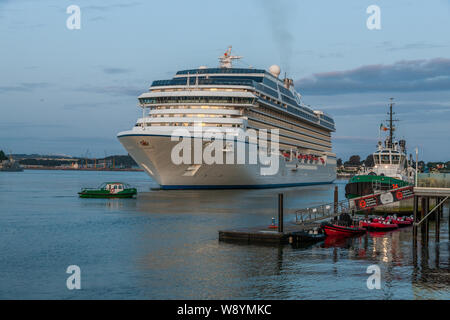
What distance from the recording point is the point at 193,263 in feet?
79.7

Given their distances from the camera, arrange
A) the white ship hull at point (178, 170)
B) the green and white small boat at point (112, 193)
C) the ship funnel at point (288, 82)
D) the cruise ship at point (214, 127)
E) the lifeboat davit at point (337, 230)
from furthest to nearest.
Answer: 1. the ship funnel at point (288, 82)
2. the green and white small boat at point (112, 193)
3. the cruise ship at point (214, 127)
4. the white ship hull at point (178, 170)
5. the lifeboat davit at point (337, 230)

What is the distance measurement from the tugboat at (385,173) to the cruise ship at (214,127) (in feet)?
52.0

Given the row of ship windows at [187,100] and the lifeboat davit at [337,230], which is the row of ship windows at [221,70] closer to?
the row of ship windows at [187,100]

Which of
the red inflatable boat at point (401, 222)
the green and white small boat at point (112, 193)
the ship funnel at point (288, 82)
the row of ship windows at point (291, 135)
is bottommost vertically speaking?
the red inflatable boat at point (401, 222)

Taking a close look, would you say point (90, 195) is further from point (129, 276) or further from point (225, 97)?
point (129, 276)

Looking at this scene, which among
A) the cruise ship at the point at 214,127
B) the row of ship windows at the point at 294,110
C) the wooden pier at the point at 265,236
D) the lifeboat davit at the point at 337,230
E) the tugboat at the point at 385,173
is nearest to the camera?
the wooden pier at the point at 265,236

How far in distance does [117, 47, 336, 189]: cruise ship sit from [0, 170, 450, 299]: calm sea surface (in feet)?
68.4

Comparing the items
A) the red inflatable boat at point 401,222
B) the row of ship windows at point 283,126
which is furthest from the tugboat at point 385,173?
the row of ship windows at point 283,126

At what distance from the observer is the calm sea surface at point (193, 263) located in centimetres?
1959

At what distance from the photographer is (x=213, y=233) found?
33.4m

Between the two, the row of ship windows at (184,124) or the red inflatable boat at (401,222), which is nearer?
the red inflatable boat at (401,222)

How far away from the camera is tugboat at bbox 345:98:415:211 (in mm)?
50094
